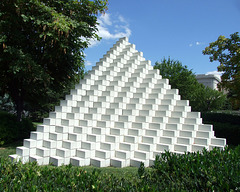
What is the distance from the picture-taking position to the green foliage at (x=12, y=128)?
11.8 meters

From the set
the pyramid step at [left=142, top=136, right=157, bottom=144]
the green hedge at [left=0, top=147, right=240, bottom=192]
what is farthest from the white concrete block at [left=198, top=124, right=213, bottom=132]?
the green hedge at [left=0, top=147, right=240, bottom=192]

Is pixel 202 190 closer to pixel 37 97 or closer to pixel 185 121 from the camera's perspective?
pixel 185 121

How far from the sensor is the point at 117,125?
28.0ft

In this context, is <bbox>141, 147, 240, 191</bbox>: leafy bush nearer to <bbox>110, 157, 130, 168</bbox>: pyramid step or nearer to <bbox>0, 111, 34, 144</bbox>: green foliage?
<bbox>110, 157, 130, 168</bbox>: pyramid step

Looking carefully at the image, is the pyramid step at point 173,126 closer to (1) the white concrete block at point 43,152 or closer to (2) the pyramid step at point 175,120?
(2) the pyramid step at point 175,120

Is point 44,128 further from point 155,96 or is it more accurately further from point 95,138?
point 155,96

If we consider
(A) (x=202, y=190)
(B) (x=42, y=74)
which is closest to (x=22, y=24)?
(B) (x=42, y=74)

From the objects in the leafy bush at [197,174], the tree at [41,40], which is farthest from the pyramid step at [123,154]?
the tree at [41,40]

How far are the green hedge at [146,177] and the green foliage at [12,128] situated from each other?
7912 mm

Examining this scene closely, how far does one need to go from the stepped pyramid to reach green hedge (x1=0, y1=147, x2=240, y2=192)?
2793 mm

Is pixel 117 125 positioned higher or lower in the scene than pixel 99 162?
higher

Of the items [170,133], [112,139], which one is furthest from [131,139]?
[170,133]

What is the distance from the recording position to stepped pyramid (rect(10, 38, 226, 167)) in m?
7.66

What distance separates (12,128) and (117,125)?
23.8ft
